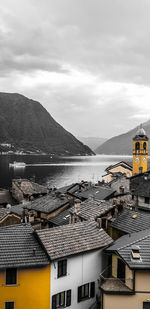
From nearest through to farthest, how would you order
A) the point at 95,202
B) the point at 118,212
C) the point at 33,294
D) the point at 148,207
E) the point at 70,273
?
the point at 33,294, the point at 70,273, the point at 118,212, the point at 95,202, the point at 148,207

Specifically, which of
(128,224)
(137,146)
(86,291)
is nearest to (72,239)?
(86,291)

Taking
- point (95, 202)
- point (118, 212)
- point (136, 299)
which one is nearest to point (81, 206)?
point (95, 202)

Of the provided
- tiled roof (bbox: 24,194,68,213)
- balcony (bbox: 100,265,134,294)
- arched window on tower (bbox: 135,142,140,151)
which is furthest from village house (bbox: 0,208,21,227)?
arched window on tower (bbox: 135,142,140,151)

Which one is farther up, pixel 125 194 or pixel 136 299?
pixel 125 194

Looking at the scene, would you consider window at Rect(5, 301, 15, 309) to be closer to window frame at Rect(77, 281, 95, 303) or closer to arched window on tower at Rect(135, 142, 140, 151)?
window frame at Rect(77, 281, 95, 303)

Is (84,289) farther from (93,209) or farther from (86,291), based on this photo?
(93,209)

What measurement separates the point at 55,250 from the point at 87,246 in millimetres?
3110

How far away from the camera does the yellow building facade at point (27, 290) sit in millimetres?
20469

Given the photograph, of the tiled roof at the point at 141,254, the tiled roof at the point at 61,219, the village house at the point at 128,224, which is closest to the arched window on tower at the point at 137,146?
the tiled roof at the point at 61,219

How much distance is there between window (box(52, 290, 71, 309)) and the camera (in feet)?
70.0

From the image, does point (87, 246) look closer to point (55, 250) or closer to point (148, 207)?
point (55, 250)

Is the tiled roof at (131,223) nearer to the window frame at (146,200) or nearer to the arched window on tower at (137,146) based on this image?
the window frame at (146,200)

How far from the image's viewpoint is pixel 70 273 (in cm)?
2209

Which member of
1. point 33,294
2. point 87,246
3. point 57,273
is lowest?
point 33,294
